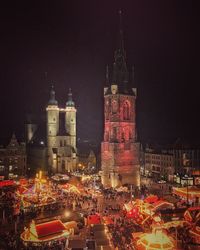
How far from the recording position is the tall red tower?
2244 inches

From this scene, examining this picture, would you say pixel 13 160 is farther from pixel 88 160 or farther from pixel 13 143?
pixel 88 160

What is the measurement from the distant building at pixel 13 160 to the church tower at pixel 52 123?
6.42 m

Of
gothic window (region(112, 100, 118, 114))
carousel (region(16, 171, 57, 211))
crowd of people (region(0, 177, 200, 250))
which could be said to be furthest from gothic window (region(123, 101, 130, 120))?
carousel (region(16, 171, 57, 211))

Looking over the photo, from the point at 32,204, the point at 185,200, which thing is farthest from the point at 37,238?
Result: the point at 185,200

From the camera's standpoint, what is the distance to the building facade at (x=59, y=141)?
73.5 m

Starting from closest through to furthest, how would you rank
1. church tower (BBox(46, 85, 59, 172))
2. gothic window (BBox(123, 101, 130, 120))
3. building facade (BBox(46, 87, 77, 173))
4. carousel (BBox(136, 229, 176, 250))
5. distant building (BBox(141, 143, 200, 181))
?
carousel (BBox(136, 229, 176, 250))
gothic window (BBox(123, 101, 130, 120))
distant building (BBox(141, 143, 200, 181))
building facade (BBox(46, 87, 77, 173))
church tower (BBox(46, 85, 59, 172))

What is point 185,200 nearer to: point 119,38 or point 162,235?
point 162,235

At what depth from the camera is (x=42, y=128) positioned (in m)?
79.8

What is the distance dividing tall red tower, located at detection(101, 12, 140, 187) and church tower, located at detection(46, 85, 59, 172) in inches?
745

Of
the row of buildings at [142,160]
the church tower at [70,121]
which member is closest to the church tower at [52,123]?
the row of buildings at [142,160]

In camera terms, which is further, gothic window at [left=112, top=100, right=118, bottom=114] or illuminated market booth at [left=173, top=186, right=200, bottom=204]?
gothic window at [left=112, top=100, right=118, bottom=114]

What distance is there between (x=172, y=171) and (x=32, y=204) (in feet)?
121

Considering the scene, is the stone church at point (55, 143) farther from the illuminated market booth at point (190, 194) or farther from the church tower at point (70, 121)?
the illuminated market booth at point (190, 194)

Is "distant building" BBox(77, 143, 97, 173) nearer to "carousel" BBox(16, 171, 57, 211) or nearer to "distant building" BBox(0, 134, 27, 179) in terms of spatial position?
"distant building" BBox(0, 134, 27, 179)
